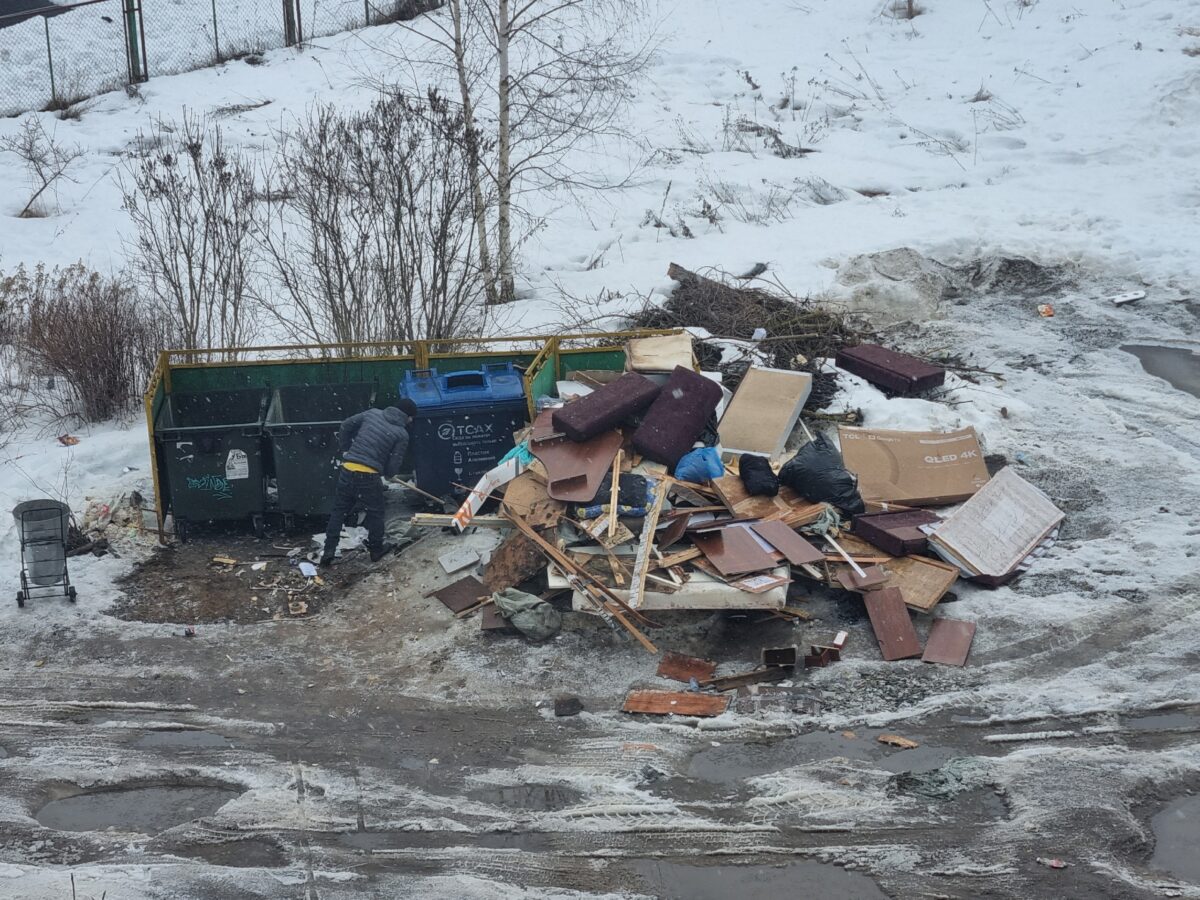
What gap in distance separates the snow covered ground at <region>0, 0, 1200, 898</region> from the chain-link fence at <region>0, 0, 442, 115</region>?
3.69ft

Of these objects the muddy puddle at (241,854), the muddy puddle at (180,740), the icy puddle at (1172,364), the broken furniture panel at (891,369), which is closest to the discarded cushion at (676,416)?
the broken furniture panel at (891,369)

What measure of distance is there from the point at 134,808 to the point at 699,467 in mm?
4987

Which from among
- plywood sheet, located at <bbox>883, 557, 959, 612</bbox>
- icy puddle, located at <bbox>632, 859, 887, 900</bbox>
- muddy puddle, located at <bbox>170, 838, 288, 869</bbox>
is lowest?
icy puddle, located at <bbox>632, 859, 887, 900</bbox>

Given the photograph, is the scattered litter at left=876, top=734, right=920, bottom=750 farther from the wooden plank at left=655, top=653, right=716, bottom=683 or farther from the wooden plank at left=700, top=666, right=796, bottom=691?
the wooden plank at left=655, top=653, right=716, bottom=683

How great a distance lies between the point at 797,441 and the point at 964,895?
17.0 ft

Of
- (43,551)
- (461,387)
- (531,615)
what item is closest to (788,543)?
(531,615)

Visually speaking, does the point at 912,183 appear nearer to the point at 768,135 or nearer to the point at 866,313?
the point at 768,135

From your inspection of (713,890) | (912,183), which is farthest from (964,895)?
(912,183)

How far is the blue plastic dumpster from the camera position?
993cm

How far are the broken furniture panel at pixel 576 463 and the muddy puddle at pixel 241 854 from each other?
11.8 feet

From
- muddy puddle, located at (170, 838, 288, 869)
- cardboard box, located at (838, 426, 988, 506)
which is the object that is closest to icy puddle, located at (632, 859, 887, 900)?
muddy puddle, located at (170, 838, 288, 869)

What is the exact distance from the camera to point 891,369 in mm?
11336

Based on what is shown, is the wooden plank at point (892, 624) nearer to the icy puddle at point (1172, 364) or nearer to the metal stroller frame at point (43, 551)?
the icy puddle at point (1172, 364)

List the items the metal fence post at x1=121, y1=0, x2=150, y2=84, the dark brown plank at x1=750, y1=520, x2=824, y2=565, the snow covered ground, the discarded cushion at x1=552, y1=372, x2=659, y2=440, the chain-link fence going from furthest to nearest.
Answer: the metal fence post at x1=121, y1=0, x2=150, y2=84 < the chain-link fence < the discarded cushion at x1=552, y1=372, x2=659, y2=440 < the dark brown plank at x1=750, y1=520, x2=824, y2=565 < the snow covered ground
